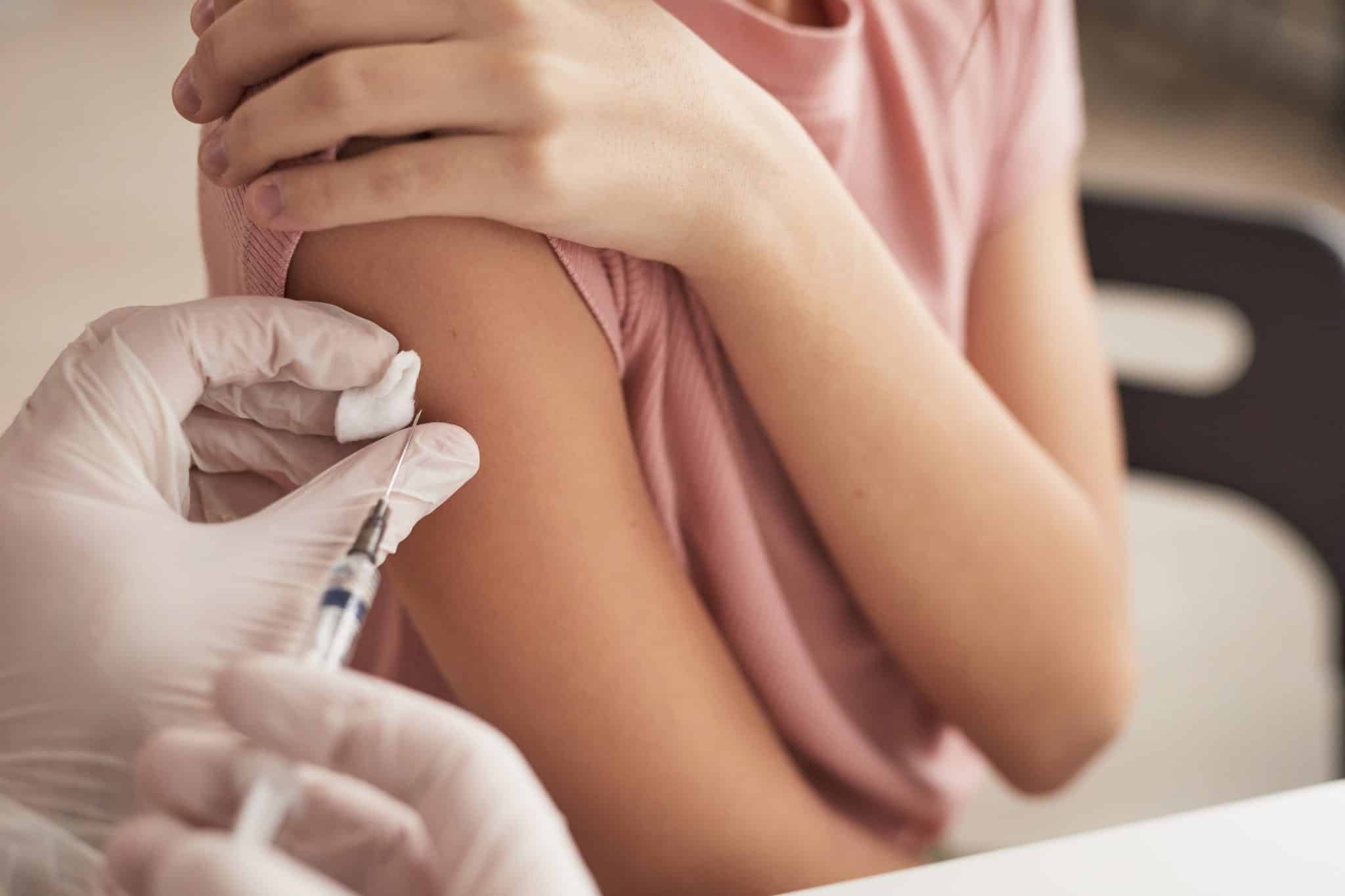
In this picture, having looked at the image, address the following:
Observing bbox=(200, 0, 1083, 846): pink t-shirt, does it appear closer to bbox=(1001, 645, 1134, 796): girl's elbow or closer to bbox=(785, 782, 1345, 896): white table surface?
bbox=(1001, 645, 1134, 796): girl's elbow

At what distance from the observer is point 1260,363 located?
1091 mm

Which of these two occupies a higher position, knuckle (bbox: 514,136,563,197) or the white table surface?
knuckle (bbox: 514,136,563,197)

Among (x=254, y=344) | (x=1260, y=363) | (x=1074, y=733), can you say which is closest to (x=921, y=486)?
(x=1074, y=733)

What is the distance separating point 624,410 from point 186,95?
26cm

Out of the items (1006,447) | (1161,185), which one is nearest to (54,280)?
(1006,447)

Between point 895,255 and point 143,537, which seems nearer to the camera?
point 143,537

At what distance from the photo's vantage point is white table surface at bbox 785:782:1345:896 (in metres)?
0.52

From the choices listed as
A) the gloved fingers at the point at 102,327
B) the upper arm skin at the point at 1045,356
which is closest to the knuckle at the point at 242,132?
the gloved fingers at the point at 102,327

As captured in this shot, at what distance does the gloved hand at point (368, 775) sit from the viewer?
42 centimetres

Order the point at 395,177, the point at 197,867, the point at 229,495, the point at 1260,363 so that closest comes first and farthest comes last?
1. the point at 197,867
2. the point at 395,177
3. the point at 229,495
4. the point at 1260,363

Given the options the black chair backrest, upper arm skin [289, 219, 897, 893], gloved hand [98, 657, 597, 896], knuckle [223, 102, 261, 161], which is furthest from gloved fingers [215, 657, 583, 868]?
the black chair backrest

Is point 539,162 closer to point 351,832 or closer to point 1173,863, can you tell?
point 351,832

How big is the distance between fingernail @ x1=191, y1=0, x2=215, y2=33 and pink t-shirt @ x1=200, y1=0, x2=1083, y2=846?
3.0 inches

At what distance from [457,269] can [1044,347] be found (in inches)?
19.0
